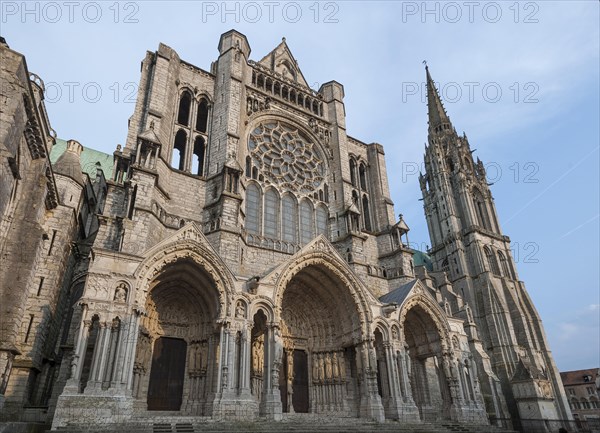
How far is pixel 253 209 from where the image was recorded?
18641mm

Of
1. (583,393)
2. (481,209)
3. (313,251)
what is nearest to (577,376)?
(583,393)

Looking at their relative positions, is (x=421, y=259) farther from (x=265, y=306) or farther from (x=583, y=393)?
(x=265, y=306)

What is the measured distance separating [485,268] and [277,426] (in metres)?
28.9

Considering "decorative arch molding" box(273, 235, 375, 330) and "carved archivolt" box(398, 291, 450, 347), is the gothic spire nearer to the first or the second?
"carved archivolt" box(398, 291, 450, 347)

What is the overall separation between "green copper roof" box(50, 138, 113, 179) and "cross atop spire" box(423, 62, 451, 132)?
3548cm

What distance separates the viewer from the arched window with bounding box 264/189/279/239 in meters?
18.6

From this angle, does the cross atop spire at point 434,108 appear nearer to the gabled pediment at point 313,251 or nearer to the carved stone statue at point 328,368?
the gabled pediment at point 313,251

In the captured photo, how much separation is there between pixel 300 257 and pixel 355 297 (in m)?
2.76

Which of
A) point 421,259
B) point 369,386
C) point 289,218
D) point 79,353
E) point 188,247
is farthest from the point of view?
point 421,259

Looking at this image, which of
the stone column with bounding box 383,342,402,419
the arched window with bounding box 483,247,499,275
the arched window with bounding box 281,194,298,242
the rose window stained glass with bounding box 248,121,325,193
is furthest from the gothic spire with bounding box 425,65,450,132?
the stone column with bounding box 383,342,402,419

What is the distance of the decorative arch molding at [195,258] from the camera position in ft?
40.2

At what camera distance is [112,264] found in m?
11.6

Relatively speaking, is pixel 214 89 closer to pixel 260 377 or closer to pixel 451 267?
pixel 260 377

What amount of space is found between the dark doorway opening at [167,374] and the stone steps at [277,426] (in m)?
2.57
